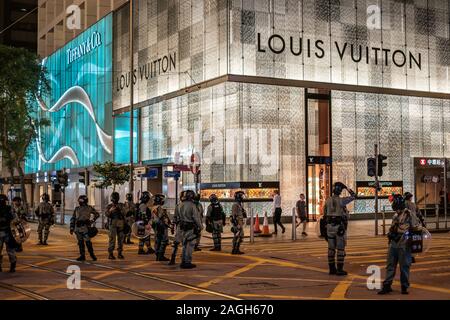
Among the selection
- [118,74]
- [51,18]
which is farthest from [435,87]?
[51,18]

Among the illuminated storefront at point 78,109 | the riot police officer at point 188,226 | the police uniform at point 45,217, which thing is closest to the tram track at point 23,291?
the riot police officer at point 188,226

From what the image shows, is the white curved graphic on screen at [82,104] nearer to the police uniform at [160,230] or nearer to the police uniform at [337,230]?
the police uniform at [160,230]

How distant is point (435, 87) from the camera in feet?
127

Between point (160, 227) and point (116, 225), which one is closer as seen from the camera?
point (160, 227)

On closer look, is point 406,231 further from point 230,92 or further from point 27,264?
point 230,92

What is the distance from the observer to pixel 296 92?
33.6 m

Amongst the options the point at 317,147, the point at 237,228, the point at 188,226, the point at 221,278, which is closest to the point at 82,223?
the point at 188,226

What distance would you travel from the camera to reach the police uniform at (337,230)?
44.3 feet

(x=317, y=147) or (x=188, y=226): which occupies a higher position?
(x=317, y=147)

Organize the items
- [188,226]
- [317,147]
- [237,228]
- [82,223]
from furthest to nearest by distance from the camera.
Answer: [317,147] → [237,228] → [82,223] → [188,226]

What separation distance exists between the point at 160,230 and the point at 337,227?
5297mm

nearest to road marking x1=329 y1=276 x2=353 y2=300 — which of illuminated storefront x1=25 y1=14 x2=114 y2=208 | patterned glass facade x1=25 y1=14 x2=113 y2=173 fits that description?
illuminated storefront x1=25 y1=14 x2=114 y2=208

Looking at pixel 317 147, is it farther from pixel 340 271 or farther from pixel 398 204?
pixel 398 204

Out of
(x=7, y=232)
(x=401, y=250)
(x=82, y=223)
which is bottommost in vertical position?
(x=401, y=250)
